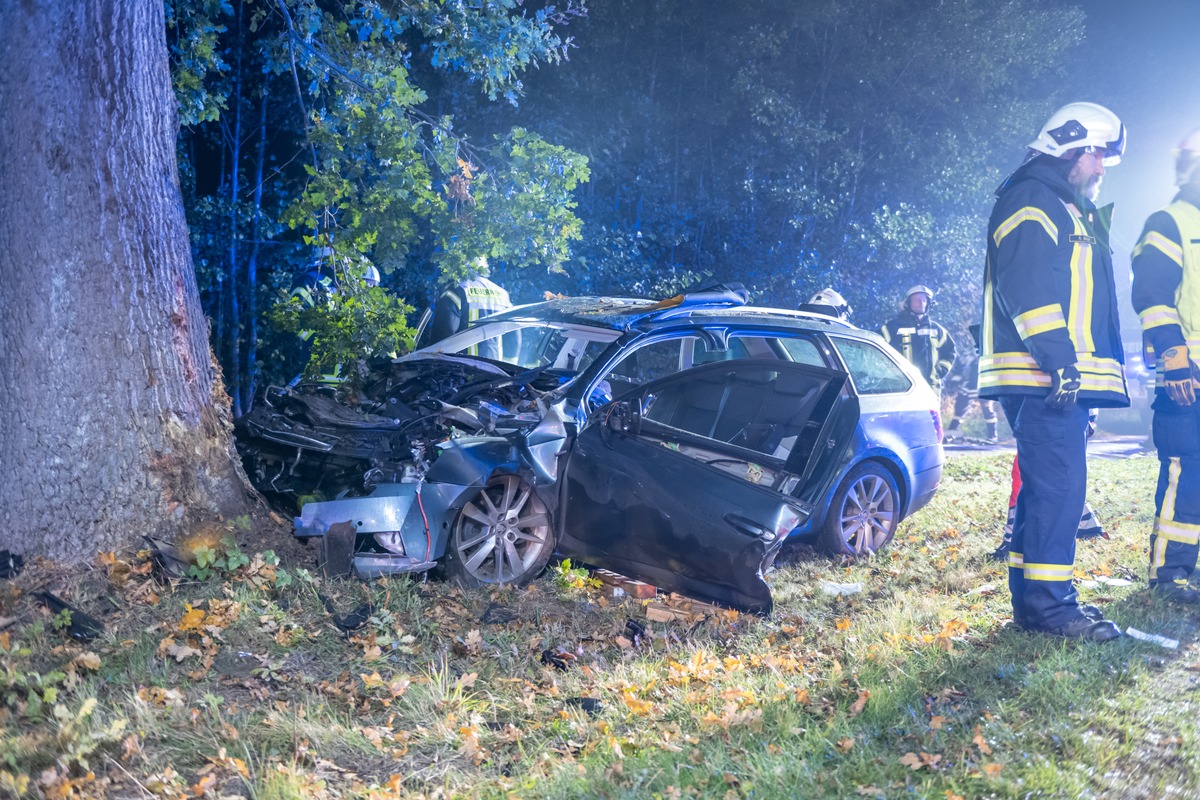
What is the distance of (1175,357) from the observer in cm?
523

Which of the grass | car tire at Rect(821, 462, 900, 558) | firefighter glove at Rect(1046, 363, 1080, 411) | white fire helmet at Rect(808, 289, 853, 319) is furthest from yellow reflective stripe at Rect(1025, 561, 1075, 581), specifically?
white fire helmet at Rect(808, 289, 853, 319)

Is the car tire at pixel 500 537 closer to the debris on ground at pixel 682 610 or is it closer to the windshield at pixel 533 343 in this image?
the debris on ground at pixel 682 610

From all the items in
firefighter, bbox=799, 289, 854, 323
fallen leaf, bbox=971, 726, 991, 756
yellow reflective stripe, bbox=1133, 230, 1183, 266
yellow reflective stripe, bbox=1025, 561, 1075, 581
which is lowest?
fallen leaf, bbox=971, 726, 991, 756

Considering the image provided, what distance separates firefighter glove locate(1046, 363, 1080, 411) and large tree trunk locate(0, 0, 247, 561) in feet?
14.4

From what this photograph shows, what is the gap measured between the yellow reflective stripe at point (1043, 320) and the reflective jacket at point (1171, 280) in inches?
47.1

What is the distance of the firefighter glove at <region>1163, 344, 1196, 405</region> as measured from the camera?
5.18 m

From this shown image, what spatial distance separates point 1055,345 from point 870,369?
2311 millimetres

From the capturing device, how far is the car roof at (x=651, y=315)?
19.7 feet

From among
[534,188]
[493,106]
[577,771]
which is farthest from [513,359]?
[493,106]

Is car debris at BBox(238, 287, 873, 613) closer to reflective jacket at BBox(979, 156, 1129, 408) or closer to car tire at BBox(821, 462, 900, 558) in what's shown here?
car tire at BBox(821, 462, 900, 558)

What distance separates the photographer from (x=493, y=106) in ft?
46.3

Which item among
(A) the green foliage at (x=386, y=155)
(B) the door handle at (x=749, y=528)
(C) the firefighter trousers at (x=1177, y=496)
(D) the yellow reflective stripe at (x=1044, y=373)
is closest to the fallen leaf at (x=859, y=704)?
(B) the door handle at (x=749, y=528)

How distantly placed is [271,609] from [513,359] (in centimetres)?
281

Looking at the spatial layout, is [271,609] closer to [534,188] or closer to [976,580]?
[976,580]
